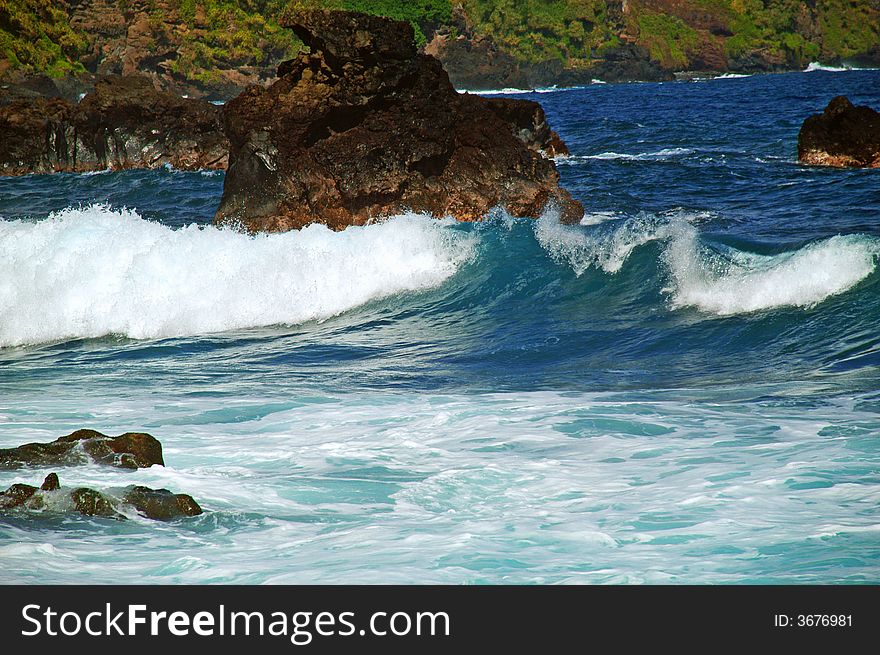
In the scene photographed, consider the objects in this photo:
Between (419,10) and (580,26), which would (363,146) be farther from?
(580,26)

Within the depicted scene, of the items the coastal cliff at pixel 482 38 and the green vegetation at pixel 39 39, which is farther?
the coastal cliff at pixel 482 38

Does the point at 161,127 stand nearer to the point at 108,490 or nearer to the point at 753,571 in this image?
the point at 108,490

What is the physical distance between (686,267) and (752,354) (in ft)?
8.48

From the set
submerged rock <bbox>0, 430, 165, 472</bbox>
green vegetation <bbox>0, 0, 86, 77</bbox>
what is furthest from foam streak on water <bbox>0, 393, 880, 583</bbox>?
green vegetation <bbox>0, 0, 86, 77</bbox>

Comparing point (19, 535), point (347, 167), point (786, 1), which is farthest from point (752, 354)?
point (786, 1)

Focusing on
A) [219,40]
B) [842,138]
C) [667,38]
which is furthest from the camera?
[667,38]

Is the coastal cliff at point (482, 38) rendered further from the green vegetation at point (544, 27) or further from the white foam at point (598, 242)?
the white foam at point (598, 242)

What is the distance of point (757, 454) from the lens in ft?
18.0

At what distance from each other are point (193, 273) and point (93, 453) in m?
6.94

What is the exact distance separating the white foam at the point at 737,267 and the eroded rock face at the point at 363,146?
2536mm

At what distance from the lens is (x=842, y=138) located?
67.1ft

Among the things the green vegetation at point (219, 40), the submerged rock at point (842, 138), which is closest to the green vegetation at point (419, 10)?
the green vegetation at point (219, 40)

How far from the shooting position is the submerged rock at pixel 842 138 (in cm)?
1977

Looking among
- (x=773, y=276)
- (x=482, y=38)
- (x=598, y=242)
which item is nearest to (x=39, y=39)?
(x=482, y=38)
